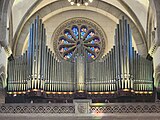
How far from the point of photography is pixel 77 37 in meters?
20.5

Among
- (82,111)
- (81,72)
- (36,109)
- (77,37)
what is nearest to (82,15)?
(77,37)

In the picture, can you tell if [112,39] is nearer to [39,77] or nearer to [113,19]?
[113,19]

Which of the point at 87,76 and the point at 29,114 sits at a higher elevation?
the point at 87,76

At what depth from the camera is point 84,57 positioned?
57.9ft

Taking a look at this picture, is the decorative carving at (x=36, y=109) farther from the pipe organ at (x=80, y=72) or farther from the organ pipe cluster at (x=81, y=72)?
the organ pipe cluster at (x=81, y=72)

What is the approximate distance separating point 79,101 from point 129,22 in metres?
5.31

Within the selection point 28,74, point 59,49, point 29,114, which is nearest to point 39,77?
point 28,74

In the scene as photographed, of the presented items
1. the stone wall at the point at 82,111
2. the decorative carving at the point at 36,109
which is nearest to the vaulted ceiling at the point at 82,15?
the stone wall at the point at 82,111

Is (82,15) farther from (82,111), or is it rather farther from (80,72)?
(82,111)

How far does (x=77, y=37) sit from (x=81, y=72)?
11.5 ft

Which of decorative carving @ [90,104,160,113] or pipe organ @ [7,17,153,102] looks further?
pipe organ @ [7,17,153,102]

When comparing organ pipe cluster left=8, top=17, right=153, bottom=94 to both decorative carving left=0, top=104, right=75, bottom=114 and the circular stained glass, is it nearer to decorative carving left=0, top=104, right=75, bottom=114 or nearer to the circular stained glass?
decorative carving left=0, top=104, right=75, bottom=114

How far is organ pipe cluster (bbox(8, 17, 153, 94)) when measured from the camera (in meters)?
16.8

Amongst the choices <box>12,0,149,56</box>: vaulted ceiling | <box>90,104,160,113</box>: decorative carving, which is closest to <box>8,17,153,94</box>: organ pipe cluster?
<box>90,104,160,113</box>: decorative carving
